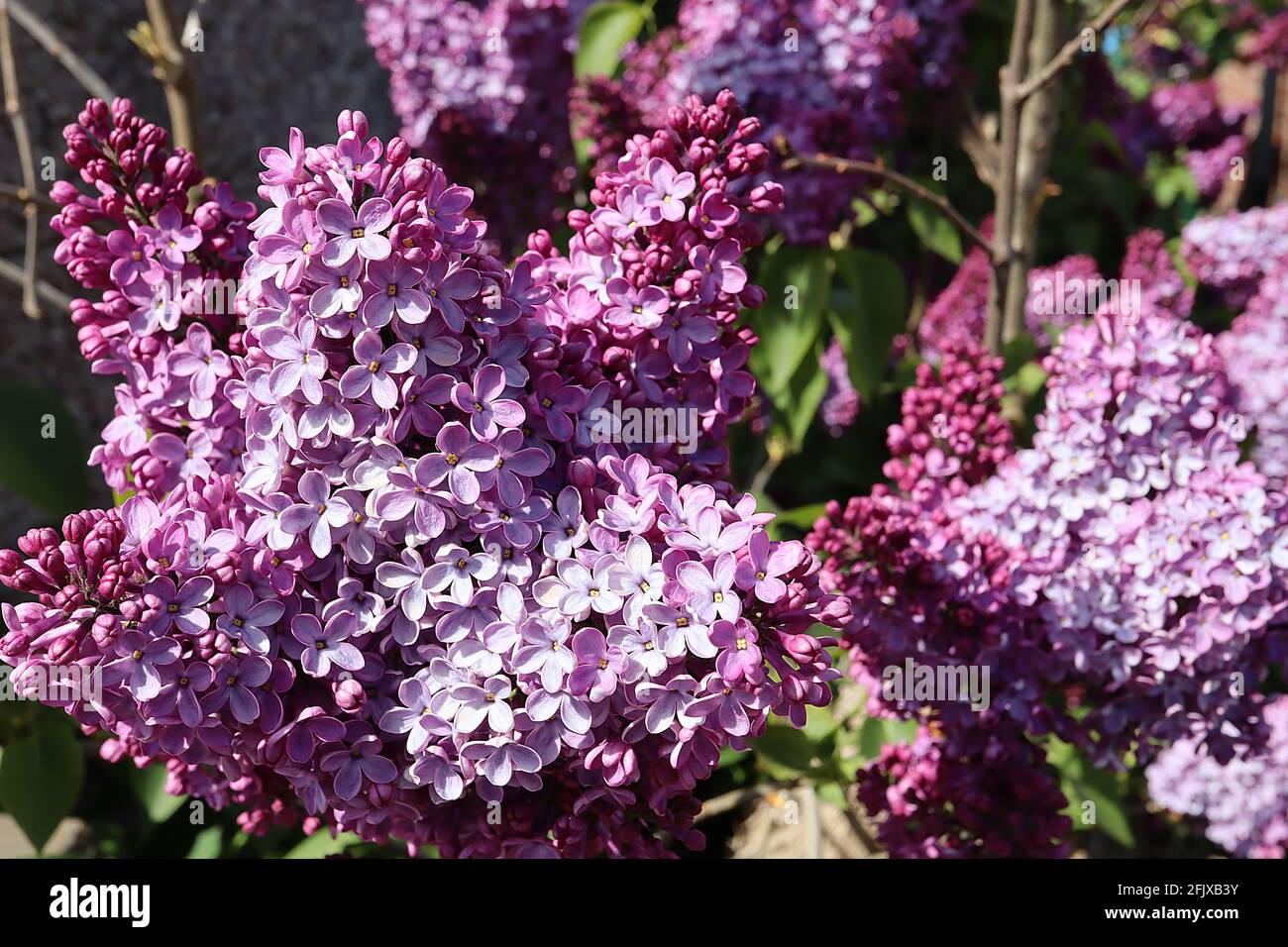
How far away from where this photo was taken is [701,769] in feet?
2.74

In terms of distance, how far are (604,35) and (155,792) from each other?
135cm

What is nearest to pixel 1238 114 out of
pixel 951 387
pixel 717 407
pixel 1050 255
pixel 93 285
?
pixel 1050 255

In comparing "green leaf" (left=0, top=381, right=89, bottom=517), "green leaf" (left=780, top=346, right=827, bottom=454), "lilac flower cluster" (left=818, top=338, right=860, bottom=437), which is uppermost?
"lilac flower cluster" (left=818, top=338, right=860, bottom=437)

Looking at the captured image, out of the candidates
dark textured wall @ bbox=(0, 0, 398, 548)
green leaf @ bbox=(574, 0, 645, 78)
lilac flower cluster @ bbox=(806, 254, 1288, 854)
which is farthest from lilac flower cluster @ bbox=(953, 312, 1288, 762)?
dark textured wall @ bbox=(0, 0, 398, 548)

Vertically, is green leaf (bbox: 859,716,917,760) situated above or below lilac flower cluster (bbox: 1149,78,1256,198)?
below

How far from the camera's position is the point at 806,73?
162 cm

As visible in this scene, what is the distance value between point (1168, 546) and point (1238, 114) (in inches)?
124

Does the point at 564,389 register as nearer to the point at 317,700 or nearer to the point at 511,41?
the point at 317,700

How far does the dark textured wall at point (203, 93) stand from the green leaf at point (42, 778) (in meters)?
0.79

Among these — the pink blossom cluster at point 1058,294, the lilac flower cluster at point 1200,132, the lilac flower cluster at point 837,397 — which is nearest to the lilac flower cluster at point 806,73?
the pink blossom cluster at point 1058,294

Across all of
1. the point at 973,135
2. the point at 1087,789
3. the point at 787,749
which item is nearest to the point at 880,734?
the point at 787,749

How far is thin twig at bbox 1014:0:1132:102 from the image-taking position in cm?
135

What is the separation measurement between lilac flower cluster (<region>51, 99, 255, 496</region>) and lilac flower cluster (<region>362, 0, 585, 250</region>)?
91 centimetres

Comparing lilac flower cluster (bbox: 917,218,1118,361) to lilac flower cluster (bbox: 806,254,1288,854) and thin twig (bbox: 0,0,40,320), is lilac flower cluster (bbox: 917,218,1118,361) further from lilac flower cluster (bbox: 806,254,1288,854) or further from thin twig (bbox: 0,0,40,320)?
thin twig (bbox: 0,0,40,320)
